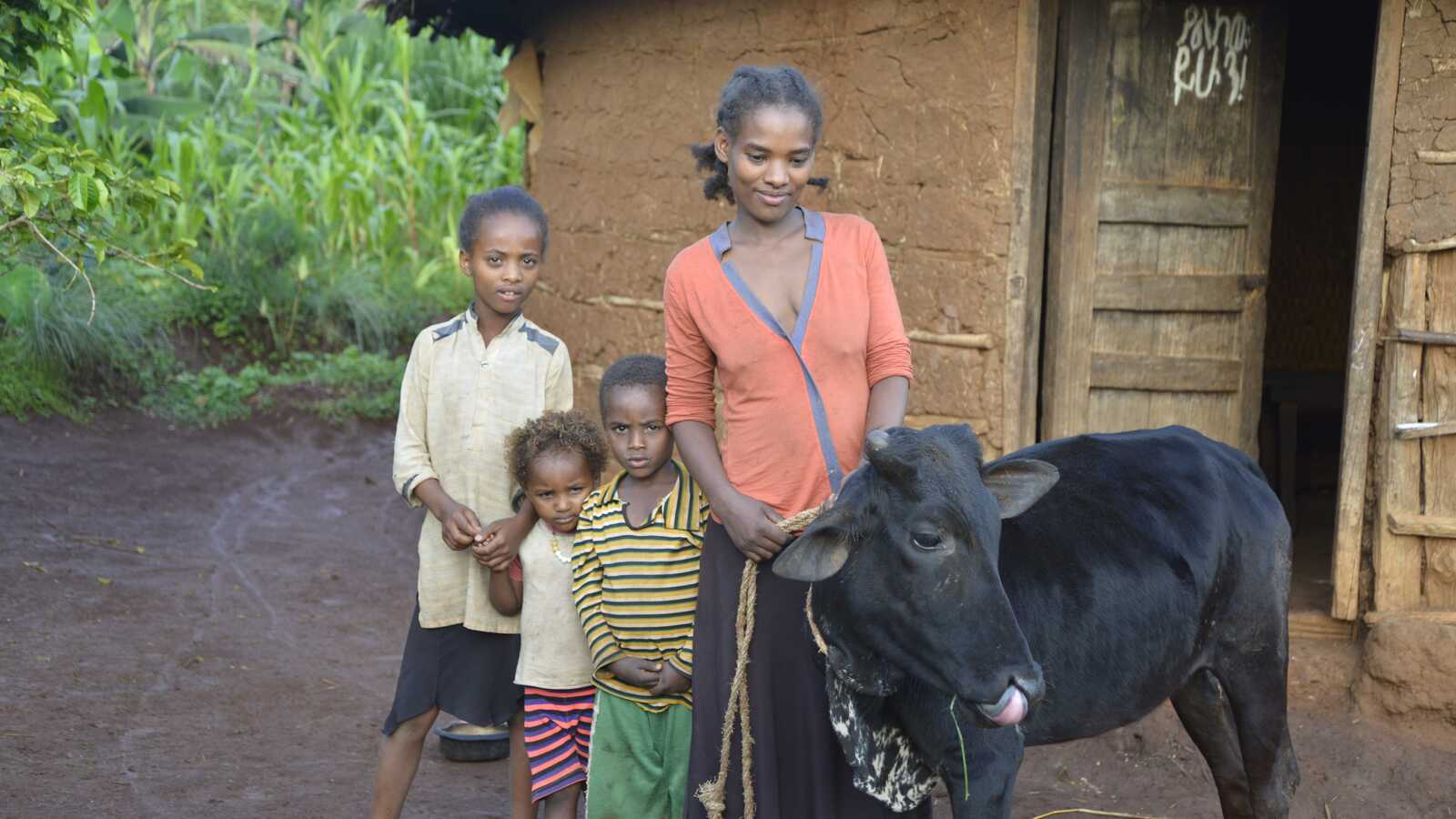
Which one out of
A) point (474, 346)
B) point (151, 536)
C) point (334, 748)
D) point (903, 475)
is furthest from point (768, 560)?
point (151, 536)

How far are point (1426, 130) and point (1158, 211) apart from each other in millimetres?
1047

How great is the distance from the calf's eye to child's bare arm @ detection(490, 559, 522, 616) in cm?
131

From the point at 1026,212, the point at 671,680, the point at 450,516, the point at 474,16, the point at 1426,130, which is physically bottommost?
the point at 671,680

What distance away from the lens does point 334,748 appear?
15.3ft

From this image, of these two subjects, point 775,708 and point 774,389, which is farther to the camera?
point 775,708

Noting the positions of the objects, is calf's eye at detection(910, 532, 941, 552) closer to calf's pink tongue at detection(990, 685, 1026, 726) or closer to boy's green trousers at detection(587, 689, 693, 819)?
calf's pink tongue at detection(990, 685, 1026, 726)

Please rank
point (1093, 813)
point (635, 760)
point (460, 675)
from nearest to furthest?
1. point (635, 760)
2. point (460, 675)
3. point (1093, 813)

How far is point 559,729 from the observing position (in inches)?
130

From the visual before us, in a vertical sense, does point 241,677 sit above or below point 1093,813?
above

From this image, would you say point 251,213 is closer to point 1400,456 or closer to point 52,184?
point 52,184

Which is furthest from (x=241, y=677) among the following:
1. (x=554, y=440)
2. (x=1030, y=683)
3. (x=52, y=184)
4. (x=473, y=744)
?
(x=1030, y=683)

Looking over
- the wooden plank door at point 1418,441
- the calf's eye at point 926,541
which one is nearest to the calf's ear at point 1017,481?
the calf's eye at point 926,541

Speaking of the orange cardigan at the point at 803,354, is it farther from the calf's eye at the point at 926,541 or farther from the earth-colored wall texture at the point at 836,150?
the earth-colored wall texture at the point at 836,150

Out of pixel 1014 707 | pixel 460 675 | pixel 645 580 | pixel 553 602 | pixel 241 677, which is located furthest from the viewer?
pixel 241 677
